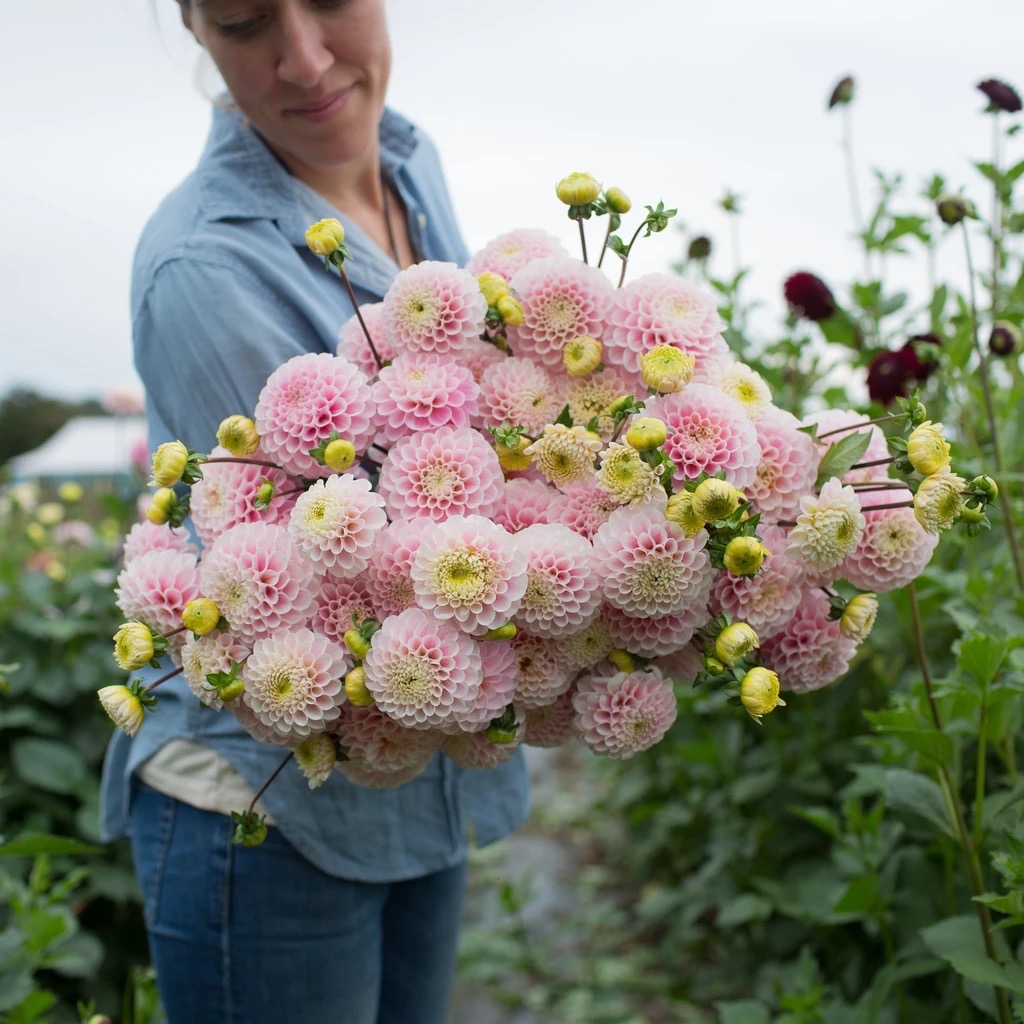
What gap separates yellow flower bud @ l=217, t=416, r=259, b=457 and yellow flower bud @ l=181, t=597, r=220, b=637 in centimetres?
14

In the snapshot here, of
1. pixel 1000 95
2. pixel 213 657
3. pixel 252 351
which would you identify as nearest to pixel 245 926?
pixel 213 657

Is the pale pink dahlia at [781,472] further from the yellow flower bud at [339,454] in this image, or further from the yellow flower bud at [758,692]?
the yellow flower bud at [339,454]

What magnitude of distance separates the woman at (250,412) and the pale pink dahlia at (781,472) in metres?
0.52

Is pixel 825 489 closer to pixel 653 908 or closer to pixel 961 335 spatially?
pixel 961 335

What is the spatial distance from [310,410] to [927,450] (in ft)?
1.71

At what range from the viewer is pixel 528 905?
285 centimetres

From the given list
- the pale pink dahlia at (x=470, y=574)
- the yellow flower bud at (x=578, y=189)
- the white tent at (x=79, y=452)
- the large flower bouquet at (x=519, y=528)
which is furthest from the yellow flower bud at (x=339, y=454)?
the white tent at (x=79, y=452)

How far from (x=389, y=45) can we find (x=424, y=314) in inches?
22.8

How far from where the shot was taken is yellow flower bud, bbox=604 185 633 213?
961 mm

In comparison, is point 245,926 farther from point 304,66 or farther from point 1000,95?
point 1000,95

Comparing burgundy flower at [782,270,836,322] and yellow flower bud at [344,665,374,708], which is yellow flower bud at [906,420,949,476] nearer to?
yellow flower bud at [344,665,374,708]

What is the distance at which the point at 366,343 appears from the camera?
101 centimetres

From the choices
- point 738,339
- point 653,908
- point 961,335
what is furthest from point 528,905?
point 961,335

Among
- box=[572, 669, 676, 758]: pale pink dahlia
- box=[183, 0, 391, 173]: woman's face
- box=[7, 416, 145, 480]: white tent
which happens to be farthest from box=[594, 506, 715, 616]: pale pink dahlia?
box=[7, 416, 145, 480]: white tent
